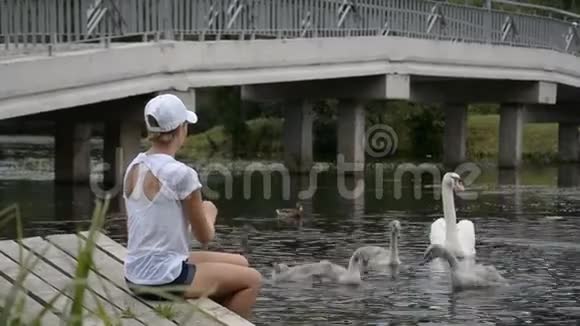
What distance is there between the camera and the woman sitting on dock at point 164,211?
8305mm

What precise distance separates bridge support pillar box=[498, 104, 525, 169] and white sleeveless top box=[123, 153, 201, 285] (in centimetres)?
3428

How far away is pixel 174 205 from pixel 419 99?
34326 mm

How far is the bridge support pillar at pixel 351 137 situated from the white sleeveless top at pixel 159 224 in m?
27.8

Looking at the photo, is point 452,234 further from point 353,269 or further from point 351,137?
point 351,137

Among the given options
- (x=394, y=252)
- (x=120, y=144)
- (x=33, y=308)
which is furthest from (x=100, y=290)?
(x=120, y=144)

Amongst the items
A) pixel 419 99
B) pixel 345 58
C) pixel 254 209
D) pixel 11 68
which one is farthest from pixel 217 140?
pixel 11 68

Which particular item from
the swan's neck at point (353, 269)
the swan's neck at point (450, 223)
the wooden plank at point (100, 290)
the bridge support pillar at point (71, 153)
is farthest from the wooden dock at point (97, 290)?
the bridge support pillar at point (71, 153)

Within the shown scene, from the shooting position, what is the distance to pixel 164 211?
8.37 metres

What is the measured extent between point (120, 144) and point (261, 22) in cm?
385

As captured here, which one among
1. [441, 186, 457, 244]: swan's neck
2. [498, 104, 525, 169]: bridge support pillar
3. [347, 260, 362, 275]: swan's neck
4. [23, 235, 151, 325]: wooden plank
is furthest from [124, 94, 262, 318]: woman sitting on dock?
[498, 104, 525, 169]: bridge support pillar

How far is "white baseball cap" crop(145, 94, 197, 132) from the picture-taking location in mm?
8320

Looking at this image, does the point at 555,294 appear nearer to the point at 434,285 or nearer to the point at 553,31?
the point at 434,285

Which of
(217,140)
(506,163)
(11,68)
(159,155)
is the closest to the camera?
(159,155)

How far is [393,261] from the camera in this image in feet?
52.6
